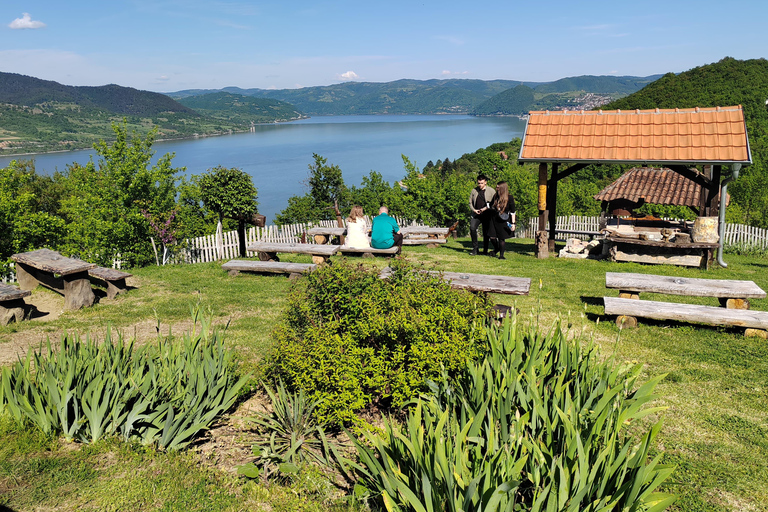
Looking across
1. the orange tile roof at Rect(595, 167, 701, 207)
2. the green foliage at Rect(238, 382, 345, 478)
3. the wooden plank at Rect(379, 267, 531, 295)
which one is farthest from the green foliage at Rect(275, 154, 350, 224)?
the green foliage at Rect(238, 382, 345, 478)

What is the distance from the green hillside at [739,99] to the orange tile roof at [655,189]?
735 inches

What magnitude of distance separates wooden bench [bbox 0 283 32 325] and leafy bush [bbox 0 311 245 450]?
3.42 metres

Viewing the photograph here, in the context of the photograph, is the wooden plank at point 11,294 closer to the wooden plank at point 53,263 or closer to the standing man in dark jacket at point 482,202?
the wooden plank at point 53,263

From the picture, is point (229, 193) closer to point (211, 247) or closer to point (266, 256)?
point (211, 247)

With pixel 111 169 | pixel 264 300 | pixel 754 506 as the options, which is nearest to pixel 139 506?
pixel 754 506

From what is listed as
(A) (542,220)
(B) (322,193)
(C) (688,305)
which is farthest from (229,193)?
(B) (322,193)

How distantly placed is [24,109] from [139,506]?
773 ft

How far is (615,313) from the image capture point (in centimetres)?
652

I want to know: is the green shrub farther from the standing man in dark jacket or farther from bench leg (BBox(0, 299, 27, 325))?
the standing man in dark jacket

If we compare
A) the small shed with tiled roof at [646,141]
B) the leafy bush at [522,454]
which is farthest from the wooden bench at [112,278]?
the small shed with tiled roof at [646,141]

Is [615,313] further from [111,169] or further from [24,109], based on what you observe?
[24,109]

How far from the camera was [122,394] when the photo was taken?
12.8 ft

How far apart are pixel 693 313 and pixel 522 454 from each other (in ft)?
15.8

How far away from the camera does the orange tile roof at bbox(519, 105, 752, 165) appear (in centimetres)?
1079
